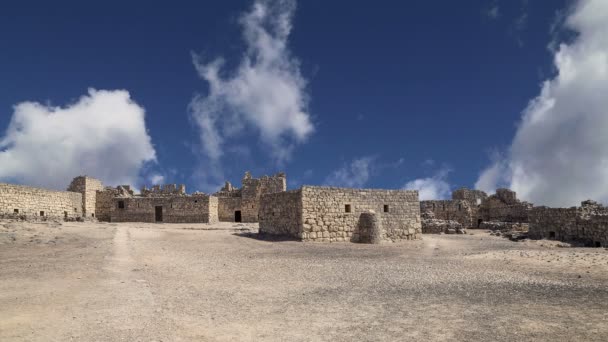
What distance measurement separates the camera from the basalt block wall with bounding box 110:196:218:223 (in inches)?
1313

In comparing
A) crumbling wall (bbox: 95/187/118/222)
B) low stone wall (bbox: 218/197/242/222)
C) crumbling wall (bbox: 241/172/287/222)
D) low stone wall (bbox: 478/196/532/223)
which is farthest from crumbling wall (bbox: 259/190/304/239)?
low stone wall (bbox: 478/196/532/223)


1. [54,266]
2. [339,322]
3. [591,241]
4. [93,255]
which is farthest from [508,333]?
[591,241]

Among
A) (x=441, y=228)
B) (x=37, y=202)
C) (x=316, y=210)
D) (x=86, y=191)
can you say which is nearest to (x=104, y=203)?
(x=86, y=191)

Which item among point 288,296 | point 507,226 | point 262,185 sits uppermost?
point 262,185

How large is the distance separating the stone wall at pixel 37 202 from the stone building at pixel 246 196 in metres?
11.2

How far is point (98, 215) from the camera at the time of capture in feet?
116

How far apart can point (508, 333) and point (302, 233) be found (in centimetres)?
1399

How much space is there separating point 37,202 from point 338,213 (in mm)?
20509

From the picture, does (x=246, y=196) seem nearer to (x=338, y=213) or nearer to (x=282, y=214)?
(x=282, y=214)

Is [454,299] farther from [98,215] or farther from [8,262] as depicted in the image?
[98,215]

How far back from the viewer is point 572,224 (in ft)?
74.0

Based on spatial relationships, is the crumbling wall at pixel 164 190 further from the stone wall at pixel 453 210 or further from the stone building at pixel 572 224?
the stone building at pixel 572 224

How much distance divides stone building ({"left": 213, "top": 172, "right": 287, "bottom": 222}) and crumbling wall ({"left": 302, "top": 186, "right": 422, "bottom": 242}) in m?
13.9

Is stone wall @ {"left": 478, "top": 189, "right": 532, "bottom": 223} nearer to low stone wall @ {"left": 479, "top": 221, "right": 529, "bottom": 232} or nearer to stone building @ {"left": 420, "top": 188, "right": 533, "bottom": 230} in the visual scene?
stone building @ {"left": 420, "top": 188, "right": 533, "bottom": 230}
